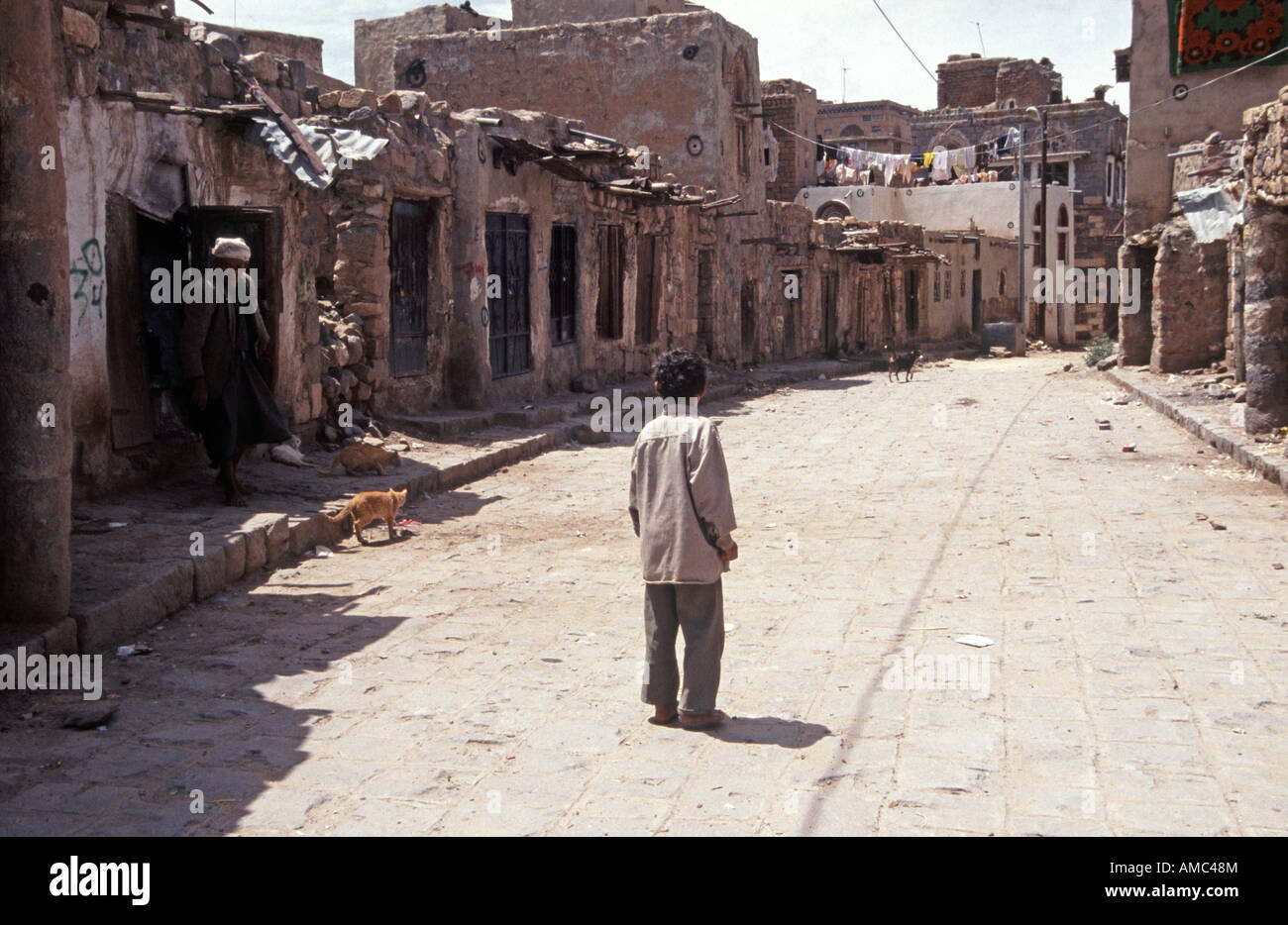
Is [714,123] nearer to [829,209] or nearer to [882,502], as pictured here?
[882,502]

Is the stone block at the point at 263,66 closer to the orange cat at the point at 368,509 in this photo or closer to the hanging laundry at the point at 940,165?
the orange cat at the point at 368,509

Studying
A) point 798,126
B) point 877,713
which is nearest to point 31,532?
point 877,713

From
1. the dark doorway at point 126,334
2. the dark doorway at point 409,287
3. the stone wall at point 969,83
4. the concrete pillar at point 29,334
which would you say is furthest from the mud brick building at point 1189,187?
the stone wall at point 969,83

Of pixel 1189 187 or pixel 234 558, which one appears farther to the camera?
pixel 1189 187

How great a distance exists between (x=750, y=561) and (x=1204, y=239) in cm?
1224

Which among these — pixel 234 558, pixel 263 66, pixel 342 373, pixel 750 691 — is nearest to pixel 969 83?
pixel 342 373

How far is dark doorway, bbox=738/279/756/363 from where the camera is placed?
27109mm

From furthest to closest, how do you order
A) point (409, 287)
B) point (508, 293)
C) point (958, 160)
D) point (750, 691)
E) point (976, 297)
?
point (958, 160)
point (976, 297)
point (508, 293)
point (409, 287)
point (750, 691)

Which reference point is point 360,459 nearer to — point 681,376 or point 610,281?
point 681,376

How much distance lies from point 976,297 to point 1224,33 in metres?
22.3

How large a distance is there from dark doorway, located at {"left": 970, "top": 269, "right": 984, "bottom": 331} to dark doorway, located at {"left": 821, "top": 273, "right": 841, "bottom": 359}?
1296 cm

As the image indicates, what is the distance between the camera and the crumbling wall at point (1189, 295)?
20.0 meters

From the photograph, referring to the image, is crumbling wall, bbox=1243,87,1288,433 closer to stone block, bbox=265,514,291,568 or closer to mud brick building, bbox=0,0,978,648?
mud brick building, bbox=0,0,978,648

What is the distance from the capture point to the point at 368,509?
848cm
